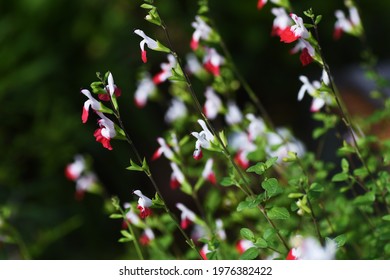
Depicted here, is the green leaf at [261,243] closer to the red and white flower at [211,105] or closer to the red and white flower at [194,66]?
the red and white flower at [211,105]

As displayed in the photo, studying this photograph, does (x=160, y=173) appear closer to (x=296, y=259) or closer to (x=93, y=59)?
(x=93, y=59)

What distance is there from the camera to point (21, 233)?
9.69 ft

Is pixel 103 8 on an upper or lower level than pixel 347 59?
upper

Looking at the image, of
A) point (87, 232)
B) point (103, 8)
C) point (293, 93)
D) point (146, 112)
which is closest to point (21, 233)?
point (87, 232)

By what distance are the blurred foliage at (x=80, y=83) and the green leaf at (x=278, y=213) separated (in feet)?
5.45

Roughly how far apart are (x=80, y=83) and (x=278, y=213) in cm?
273

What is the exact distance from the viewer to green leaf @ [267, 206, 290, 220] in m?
1.27

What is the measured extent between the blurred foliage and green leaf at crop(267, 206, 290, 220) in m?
1.66

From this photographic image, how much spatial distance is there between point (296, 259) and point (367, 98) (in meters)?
2.30

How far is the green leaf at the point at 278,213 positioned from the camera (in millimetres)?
1268

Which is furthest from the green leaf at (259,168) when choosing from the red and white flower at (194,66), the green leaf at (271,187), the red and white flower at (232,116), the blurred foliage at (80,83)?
the blurred foliage at (80,83)

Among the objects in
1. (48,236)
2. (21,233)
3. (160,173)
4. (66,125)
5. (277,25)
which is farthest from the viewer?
(160,173)

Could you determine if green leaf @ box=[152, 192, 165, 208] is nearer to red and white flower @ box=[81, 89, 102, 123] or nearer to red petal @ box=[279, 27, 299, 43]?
red and white flower @ box=[81, 89, 102, 123]

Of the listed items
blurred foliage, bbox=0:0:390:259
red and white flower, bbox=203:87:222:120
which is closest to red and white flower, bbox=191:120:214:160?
red and white flower, bbox=203:87:222:120
